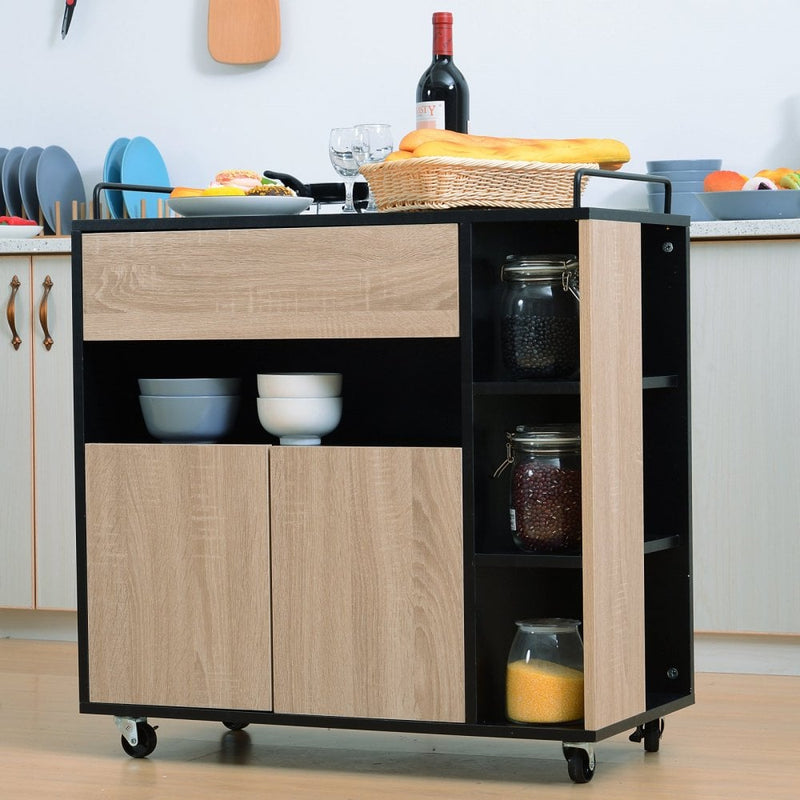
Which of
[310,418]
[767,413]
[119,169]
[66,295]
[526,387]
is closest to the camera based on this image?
[526,387]

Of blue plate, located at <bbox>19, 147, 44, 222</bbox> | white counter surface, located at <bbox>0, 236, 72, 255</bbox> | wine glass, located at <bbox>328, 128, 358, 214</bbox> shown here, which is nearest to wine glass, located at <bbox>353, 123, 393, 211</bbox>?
wine glass, located at <bbox>328, 128, 358, 214</bbox>

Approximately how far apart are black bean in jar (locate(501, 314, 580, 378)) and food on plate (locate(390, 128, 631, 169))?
269 millimetres

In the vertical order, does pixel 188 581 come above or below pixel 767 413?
below

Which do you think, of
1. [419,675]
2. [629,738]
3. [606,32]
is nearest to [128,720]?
[419,675]

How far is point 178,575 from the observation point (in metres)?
2.50

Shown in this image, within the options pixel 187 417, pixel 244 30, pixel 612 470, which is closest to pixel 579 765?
pixel 612 470

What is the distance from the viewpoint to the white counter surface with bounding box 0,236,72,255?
356 centimetres

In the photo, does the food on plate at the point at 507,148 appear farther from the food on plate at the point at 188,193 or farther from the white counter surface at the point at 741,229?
the white counter surface at the point at 741,229

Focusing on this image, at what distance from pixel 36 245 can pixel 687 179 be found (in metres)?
1.53

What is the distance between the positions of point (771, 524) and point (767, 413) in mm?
233

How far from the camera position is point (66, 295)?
3609 mm

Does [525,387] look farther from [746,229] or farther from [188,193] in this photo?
[746,229]

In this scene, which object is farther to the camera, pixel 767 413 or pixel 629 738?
pixel 767 413

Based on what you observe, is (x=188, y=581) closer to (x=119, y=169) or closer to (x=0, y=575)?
(x=0, y=575)
